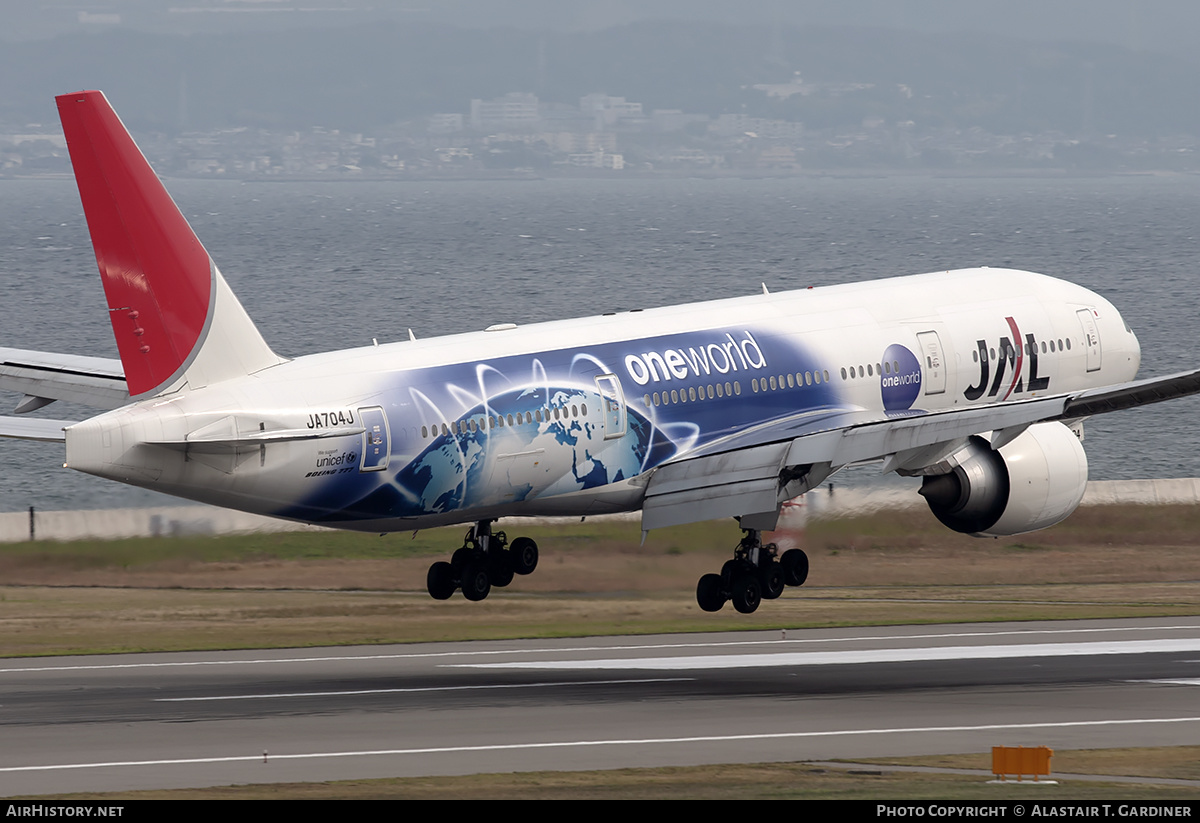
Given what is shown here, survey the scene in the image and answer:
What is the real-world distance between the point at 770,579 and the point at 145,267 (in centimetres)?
1596

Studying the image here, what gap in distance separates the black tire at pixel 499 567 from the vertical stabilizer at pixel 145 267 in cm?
984

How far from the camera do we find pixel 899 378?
4566 cm

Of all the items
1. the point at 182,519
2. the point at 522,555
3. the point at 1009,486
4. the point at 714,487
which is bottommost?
the point at 522,555

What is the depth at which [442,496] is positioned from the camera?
37750 millimetres

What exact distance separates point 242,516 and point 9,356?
41.6 ft

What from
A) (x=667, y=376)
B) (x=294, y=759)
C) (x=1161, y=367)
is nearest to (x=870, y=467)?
(x=1161, y=367)

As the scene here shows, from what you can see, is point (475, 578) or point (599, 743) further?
point (475, 578)

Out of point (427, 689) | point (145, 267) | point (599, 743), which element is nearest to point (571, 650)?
point (427, 689)

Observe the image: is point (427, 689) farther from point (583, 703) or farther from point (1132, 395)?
point (1132, 395)

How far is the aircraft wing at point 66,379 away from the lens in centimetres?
4219

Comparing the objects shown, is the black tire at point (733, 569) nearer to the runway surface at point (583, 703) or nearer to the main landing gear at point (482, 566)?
the runway surface at point (583, 703)

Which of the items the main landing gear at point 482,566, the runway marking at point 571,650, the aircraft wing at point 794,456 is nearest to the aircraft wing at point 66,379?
the runway marking at point 571,650
